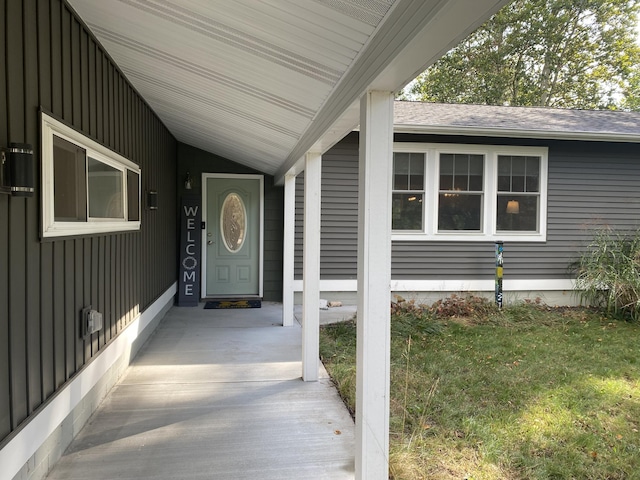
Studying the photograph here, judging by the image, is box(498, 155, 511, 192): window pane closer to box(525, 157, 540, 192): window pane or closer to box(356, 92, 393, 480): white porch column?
box(525, 157, 540, 192): window pane

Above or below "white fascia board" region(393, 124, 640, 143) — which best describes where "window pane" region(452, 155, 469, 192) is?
below

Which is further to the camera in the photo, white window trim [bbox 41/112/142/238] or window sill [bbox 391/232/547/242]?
window sill [bbox 391/232/547/242]

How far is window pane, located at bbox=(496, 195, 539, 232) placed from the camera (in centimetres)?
670

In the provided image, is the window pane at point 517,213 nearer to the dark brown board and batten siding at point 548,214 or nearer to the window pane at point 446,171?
the dark brown board and batten siding at point 548,214

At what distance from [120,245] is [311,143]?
1.77 m

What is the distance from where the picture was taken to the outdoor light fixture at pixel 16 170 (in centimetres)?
174

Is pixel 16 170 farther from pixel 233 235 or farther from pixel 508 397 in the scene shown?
pixel 233 235

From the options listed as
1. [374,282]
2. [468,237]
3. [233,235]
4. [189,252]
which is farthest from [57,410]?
[468,237]

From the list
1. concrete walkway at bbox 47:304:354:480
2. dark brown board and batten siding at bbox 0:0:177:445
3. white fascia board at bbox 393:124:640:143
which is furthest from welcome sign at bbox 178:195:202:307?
white fascia board at bbox 393:124:640:143

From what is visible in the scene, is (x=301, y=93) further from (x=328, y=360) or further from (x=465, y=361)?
(x=465, y=361)

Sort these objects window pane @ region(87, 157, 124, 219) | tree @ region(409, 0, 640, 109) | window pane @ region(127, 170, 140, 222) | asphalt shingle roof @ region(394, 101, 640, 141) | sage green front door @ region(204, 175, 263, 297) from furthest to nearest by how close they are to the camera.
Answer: tree @ region(409, 0, 640, 109) < sage green front door @ region(204, 175, 263, 297) < asphalt shingle roof @ region(394, 101, 640, 141) < window pane @ region(127, 170, 140, 222) < window pane @ region(87, 157, 124, 219)

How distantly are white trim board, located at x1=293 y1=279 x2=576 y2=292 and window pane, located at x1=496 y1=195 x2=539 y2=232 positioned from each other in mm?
819

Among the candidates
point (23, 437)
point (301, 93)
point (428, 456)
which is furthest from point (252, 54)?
point (428, 456)

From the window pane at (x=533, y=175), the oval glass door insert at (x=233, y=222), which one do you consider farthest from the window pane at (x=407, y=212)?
the oval glass door insert at (x=233, y=222)
